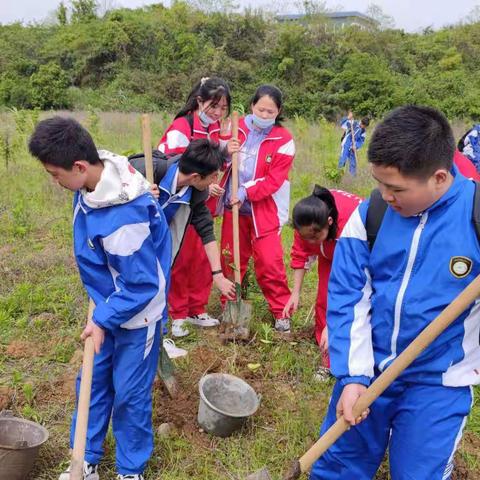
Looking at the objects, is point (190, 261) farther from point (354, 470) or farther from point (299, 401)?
point (354, 470)

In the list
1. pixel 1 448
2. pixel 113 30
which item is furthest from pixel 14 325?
pixel 113 30

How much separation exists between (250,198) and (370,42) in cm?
2675

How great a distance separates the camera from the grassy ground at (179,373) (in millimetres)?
2605

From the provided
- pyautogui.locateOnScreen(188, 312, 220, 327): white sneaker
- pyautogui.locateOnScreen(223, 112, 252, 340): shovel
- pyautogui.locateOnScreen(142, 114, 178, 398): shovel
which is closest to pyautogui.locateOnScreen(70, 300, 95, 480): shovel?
pyautogui.locateOnScreen(142, 114, 178, 398): shovel

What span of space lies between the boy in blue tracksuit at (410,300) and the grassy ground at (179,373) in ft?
3.02

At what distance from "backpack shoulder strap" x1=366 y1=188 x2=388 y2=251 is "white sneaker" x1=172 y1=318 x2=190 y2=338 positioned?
225 cm

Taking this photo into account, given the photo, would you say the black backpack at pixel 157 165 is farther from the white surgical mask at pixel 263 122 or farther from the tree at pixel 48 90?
the tree at pixel 48 90

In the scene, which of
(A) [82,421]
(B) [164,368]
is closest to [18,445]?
(A) [82,421]

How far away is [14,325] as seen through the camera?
12.5 feet

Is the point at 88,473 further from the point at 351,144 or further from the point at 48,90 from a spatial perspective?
the point at 48,90

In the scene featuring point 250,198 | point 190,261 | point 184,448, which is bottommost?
point 184,448

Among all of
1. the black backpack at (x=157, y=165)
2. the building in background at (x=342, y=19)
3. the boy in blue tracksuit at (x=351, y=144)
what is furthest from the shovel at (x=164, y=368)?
the building in background at (x=342, y=19)

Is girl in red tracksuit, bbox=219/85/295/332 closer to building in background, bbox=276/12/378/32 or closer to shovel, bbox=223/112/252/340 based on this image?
shovel, bbox=223/112/252/340

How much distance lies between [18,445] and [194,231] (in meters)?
1.88
